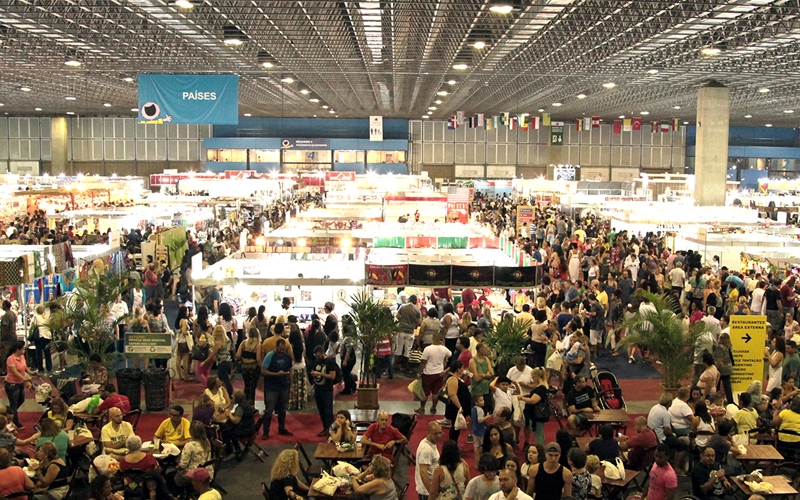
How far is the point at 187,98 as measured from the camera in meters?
16.9

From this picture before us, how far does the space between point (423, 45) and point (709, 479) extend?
56.1 ft

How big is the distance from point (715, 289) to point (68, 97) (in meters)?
32.0

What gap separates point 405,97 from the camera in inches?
1602

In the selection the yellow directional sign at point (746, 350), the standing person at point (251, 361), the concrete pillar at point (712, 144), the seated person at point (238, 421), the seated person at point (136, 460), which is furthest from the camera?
the concrete pillar at point (712, 144)

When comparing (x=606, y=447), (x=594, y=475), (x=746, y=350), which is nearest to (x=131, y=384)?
(x=606, y=447)

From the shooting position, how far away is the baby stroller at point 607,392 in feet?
31.0

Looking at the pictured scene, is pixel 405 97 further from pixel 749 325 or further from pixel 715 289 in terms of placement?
pixel 749 325

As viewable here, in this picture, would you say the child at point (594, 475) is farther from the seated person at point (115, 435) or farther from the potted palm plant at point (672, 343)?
the seated person at point (115, 435)

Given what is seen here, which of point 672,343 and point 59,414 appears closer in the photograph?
point 59,414

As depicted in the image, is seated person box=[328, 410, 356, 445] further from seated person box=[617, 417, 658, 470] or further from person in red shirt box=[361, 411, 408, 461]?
seated person box=[617, 417, 658, 470]

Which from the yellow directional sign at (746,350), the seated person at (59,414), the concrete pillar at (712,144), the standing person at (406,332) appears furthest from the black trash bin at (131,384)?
the concrete pillar at (712,144)

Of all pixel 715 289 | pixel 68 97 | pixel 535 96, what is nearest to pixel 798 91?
pixel 535 96

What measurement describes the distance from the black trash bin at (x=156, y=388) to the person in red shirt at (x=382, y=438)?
12.3ft

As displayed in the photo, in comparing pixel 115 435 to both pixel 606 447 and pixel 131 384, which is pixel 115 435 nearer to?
pixel 131 384
